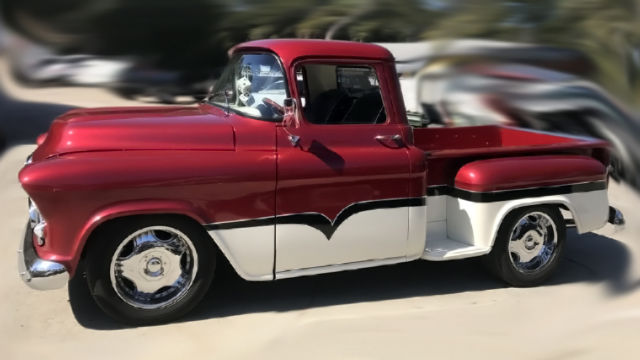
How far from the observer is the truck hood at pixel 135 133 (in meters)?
3.53

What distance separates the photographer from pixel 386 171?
13.0ft

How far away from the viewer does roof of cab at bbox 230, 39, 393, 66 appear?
12.9ft

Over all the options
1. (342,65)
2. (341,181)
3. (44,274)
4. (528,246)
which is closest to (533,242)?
(528,246)

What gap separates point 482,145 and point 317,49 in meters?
2.51

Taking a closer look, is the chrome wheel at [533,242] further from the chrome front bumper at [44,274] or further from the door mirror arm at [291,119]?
the chrome front bumper at [44,274]

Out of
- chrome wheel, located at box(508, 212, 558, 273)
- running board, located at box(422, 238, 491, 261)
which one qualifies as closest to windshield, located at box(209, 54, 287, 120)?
running board, located at box(422, 238, 491, 261)

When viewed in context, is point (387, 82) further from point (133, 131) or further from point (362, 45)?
point (133, 131)

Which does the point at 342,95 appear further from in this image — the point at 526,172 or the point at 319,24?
the point at 319,24

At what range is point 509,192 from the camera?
→ 4.34m

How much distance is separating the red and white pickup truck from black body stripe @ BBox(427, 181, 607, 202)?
1cm

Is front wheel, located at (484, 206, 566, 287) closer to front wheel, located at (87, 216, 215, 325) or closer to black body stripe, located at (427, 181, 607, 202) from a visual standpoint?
black body stripe, located at (427, 181, 607, 202)

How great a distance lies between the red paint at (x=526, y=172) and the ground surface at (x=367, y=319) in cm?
85

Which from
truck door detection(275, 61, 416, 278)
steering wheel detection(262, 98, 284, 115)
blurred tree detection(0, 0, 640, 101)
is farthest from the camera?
blurred tree detection(0, 0, 640, 101)

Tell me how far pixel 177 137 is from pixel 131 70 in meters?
11.6
